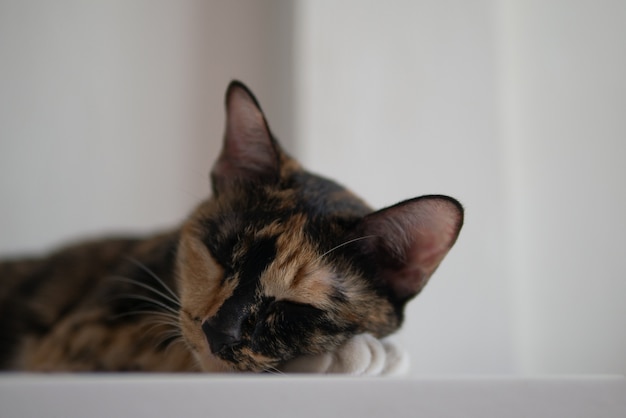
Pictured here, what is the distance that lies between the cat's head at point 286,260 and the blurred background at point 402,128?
0.12 m

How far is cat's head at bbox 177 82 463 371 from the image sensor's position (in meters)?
0.73

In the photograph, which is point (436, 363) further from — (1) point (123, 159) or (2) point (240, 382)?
(1) point (123, 159)

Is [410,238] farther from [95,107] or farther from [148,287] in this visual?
[95,107]

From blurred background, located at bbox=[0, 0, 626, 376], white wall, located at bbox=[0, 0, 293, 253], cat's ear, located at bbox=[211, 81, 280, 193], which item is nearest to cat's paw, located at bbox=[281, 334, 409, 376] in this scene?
blurred background, located at bbox=[0, 0, 626, 376]

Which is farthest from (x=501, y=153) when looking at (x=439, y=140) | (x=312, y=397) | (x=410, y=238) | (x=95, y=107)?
(x=95, y=107)

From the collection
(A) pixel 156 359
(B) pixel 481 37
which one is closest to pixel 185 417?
(A) pixel 156 359

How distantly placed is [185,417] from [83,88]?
1.48 meters

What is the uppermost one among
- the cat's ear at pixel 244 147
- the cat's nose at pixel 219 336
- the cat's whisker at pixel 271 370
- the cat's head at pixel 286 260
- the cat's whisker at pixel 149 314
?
the cat's ear at pixel 244 147

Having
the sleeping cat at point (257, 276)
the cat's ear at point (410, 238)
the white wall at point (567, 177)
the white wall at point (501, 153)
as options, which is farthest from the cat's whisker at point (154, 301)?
the white wall at point (567, 177)

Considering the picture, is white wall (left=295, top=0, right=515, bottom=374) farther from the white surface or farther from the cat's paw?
the white surface

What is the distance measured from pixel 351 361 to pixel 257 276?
0.62 feet

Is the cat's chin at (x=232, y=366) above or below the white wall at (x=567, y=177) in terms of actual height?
below

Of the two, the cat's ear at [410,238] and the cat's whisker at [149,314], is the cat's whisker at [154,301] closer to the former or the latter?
the cat's whisker at [149,314]

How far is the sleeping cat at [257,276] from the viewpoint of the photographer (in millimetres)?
735
